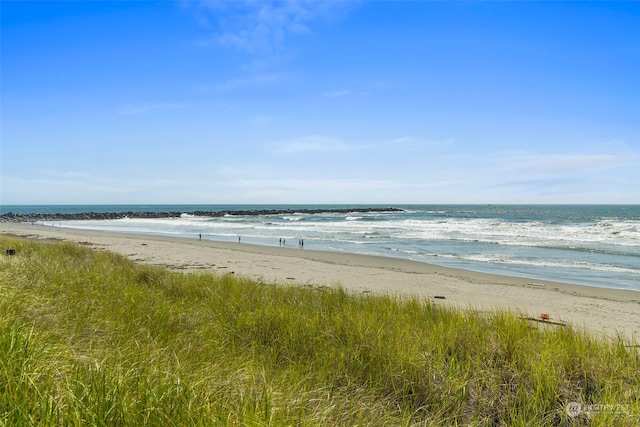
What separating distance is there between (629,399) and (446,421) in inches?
71.2

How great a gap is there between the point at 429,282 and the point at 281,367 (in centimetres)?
1081

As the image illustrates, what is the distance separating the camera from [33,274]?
7211 mm

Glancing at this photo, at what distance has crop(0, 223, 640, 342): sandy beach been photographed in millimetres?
9859

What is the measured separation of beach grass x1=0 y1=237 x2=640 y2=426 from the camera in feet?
Result: 9.04

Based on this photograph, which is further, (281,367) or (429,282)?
(429,282)

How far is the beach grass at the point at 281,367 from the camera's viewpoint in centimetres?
275

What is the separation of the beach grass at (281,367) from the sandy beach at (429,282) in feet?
8.32

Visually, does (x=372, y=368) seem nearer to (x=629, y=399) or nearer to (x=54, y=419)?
(x=629, y=399)

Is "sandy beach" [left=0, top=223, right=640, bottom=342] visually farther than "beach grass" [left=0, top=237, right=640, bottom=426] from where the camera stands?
Yes

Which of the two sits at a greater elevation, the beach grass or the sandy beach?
the beach grass

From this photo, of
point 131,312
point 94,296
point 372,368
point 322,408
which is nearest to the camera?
point 322,408

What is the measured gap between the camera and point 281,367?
4.43m

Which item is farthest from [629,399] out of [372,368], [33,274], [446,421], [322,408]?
[33,274]

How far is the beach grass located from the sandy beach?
2535 mm
